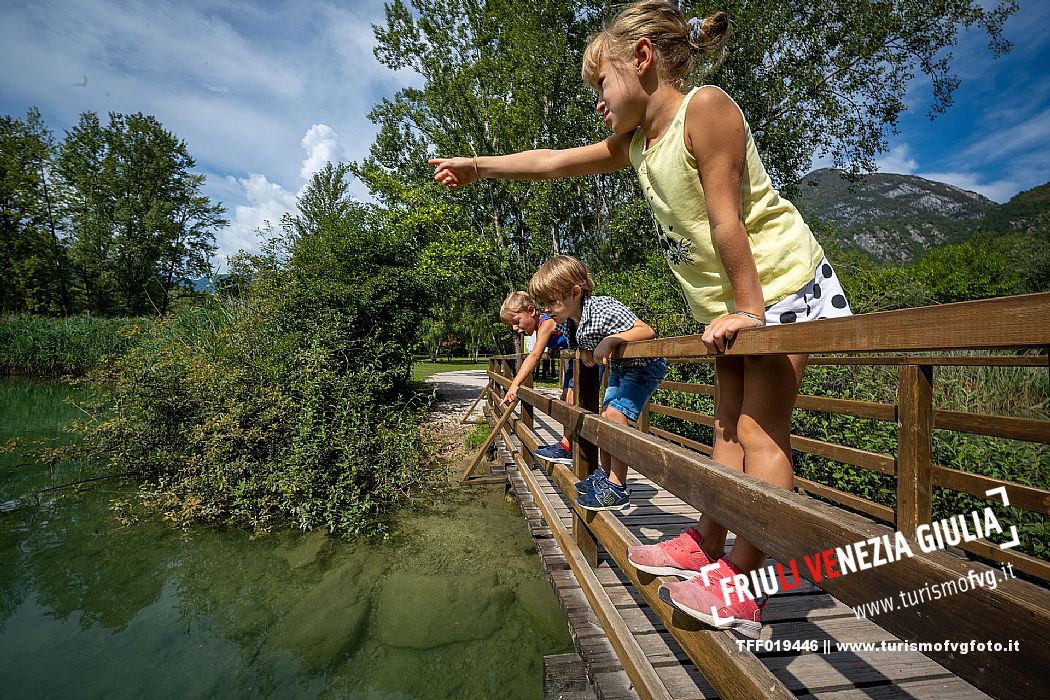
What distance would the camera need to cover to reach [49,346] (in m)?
21.6

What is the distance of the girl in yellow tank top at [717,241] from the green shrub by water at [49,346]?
25.0m

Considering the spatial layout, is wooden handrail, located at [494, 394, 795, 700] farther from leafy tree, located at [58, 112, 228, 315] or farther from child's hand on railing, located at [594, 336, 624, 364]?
leafy tree, located at [58, 112, 228, 315]

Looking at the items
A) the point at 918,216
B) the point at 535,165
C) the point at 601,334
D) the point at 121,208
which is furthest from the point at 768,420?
the point at 918,216

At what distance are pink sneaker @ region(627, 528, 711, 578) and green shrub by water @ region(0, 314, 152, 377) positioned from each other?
24935 millimetres

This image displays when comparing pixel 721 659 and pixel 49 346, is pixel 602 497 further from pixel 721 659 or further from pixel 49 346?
pixel 49 346

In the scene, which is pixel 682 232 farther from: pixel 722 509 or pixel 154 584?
pixel 154 584

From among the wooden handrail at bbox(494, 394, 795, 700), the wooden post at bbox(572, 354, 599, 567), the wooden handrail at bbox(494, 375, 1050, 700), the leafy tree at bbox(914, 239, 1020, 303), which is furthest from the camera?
the leafy tree at bbox(914, 239, 1020, 303)

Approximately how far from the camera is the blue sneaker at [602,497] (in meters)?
2.56

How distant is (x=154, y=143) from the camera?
36375 mm

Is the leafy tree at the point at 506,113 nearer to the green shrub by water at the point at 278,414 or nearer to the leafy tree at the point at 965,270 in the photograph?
the green shrub by water at the point at 278,414

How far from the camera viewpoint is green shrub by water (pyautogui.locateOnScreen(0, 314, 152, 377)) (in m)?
21.1

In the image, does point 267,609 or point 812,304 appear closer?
point 812,304

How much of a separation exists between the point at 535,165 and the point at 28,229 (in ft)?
144

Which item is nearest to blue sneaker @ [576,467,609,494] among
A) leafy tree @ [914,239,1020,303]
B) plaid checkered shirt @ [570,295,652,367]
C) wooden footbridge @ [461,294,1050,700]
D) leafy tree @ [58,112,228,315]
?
wooden footbridge @ [461,294,1050,700]
